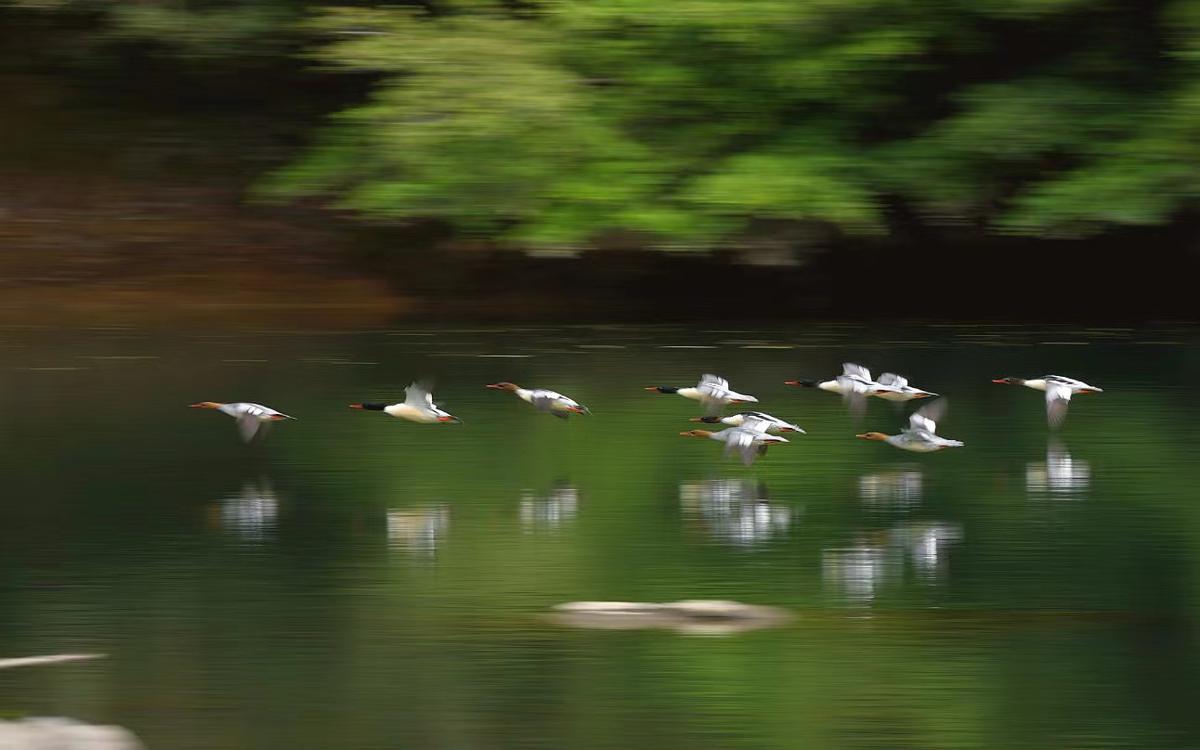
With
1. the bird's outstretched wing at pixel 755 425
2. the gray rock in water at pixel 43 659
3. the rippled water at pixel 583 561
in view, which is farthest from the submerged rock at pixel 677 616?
the bird's outstretched wing at pixel 755 425

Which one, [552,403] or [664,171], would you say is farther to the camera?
[664,171]

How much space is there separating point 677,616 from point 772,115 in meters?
7.27

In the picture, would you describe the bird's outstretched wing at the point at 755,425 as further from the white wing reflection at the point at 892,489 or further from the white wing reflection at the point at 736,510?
the white wing reflection at the point at 892,489

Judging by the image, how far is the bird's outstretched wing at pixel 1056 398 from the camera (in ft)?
35.1

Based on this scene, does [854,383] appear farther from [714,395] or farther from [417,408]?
[417,408]

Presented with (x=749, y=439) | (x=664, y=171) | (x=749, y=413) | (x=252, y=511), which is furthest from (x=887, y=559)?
(x=664, y=171)

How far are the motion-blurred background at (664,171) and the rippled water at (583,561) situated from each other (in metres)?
1.32

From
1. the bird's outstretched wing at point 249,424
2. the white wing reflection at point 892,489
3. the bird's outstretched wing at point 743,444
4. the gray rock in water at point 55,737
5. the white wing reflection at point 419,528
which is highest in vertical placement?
the bird's outstretched wing at point 249,424

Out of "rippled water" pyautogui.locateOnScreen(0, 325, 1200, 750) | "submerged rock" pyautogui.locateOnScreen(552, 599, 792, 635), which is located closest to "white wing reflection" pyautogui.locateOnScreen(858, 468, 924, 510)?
"rippled water" pyautogui.locateOnScreen(0, 325, 1200, 750)

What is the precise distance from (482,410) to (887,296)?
17.1ft

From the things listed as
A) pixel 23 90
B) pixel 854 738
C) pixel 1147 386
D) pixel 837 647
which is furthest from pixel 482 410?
pixel 23 90

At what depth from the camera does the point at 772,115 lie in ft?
45.9

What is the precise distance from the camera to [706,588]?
7.76 m

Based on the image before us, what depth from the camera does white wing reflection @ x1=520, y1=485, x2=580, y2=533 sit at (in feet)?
29.0
